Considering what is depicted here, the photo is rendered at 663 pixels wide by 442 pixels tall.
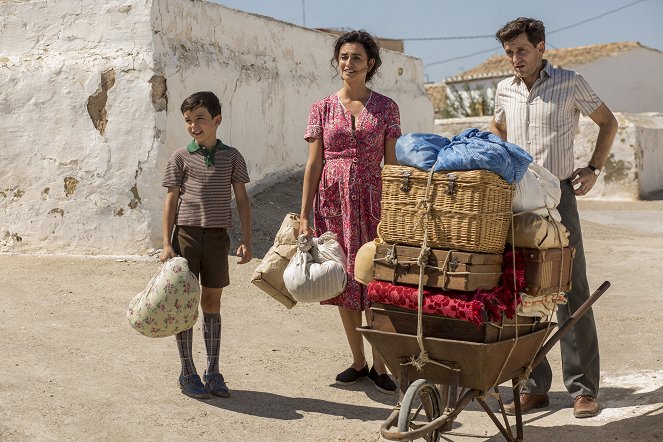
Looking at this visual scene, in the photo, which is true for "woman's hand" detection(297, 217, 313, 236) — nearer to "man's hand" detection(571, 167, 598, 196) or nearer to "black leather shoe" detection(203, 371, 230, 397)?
"black leather shoe" detection(203, 371, 230, 397)


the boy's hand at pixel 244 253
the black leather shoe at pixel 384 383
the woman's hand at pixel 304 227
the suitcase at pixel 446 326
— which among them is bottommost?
the black leather shoe at pixel 384 383

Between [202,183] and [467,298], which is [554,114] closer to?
[467,298]

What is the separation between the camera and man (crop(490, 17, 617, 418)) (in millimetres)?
4973

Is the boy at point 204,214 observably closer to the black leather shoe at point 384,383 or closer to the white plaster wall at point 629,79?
the black leather shoe at point 384,383

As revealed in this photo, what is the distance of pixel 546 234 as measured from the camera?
13.2 feet

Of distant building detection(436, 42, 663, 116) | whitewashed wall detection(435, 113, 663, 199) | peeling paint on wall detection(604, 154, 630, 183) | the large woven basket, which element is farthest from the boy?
distant building detection(436, 42, 663, 116)

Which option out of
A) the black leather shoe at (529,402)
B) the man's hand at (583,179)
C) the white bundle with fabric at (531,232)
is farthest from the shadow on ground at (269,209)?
the white bundle with fabric at (531,232)

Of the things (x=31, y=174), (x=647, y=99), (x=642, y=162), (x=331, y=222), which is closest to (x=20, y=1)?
(x=31, y=174)

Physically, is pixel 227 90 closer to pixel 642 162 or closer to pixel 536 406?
pixel 536 406

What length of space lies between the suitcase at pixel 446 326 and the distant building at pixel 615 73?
32875 mm

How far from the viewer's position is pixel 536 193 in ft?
13.4

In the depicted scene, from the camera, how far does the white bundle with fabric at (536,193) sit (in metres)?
4.03

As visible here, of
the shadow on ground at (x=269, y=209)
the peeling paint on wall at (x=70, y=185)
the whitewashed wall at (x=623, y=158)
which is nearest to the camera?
the peeling paint on wall at (x=70, y=185)

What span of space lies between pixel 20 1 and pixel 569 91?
567cm
